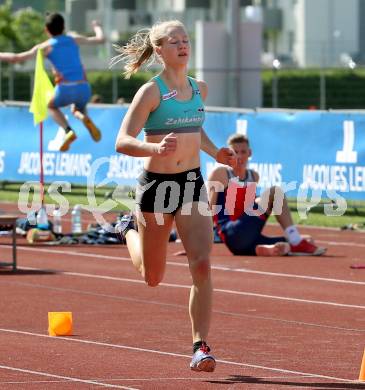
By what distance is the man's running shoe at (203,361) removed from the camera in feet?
29.1

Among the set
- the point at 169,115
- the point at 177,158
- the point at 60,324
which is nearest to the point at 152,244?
the point at 177,158

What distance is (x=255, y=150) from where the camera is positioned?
75.6 ft

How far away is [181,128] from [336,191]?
40.6ft

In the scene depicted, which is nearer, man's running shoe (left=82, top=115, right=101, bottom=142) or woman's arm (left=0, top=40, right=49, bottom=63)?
woman's arm (left=0, top=40, right=49, bottom=63)

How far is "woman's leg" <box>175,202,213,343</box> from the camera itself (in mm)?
9156

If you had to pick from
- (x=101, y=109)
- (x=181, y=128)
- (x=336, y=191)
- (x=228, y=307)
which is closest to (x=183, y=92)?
(x=181, y=128)

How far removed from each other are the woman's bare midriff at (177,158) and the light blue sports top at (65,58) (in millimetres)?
13370

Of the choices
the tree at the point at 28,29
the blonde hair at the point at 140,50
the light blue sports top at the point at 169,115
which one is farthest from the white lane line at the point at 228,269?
the tree at the point at 28,29

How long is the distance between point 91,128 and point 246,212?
674 centimetres

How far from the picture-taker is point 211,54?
37.2m

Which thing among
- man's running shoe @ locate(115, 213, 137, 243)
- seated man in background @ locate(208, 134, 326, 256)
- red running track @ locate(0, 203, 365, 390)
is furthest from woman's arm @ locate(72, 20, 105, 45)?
man's running shoe @ locate(115, 213, 137, 243)

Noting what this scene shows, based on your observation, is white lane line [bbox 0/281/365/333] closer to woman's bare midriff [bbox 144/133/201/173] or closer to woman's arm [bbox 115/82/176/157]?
woman's bare midriff [bbox 144/133/201/173]

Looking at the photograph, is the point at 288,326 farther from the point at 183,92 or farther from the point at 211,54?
the point at 211,54

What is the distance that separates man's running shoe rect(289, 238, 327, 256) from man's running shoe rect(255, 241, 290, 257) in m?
0.10
